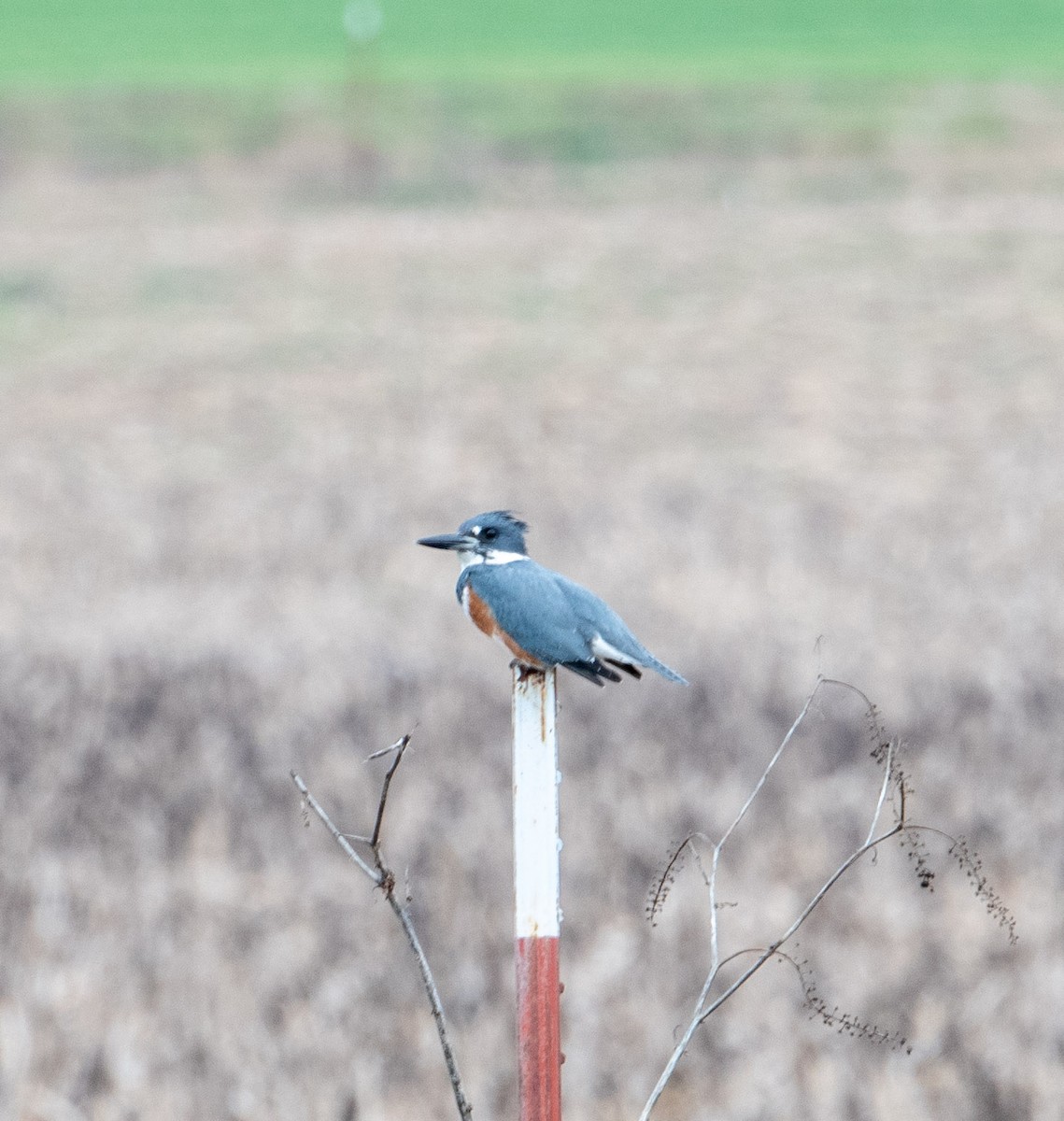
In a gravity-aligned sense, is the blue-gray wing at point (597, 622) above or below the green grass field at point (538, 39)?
below

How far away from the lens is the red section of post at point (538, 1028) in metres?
2.95

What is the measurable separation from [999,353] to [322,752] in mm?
13464

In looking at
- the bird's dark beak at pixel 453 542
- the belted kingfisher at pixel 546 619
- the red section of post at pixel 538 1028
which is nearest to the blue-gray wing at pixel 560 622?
the belted kingfisher at pixel 546 619

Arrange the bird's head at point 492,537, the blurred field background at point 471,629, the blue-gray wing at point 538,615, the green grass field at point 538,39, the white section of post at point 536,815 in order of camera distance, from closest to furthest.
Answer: the white section of post at point 536,815 → the blue-gray wing at point 538,615 → the bird's head at point 492,537 → the blurred field background at point 471,629 → the green grass field at point 538,39

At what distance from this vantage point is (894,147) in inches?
1319

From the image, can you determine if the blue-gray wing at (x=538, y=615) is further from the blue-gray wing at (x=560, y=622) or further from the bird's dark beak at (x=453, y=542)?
the bird's dark beak at (x=453, y=542)

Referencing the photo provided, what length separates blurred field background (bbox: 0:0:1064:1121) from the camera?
19.7 ft

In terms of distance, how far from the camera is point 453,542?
352 cm

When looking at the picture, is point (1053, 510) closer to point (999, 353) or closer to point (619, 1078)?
point (999, 353)

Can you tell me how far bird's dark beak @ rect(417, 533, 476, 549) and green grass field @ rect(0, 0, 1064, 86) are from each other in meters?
37.5

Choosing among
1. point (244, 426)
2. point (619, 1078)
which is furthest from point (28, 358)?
point (619, 1078)

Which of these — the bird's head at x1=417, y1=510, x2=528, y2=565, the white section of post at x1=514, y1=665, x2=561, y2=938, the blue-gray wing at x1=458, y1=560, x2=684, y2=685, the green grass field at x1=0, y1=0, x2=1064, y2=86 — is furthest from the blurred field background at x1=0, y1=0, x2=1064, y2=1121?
the green grass field at x1=0, y1=0, x2=1064, y2=86

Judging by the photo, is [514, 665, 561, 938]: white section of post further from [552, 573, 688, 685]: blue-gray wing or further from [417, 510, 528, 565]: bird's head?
[417, 510, 528, 565]: bird's head

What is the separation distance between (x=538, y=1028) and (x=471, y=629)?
7.23m
